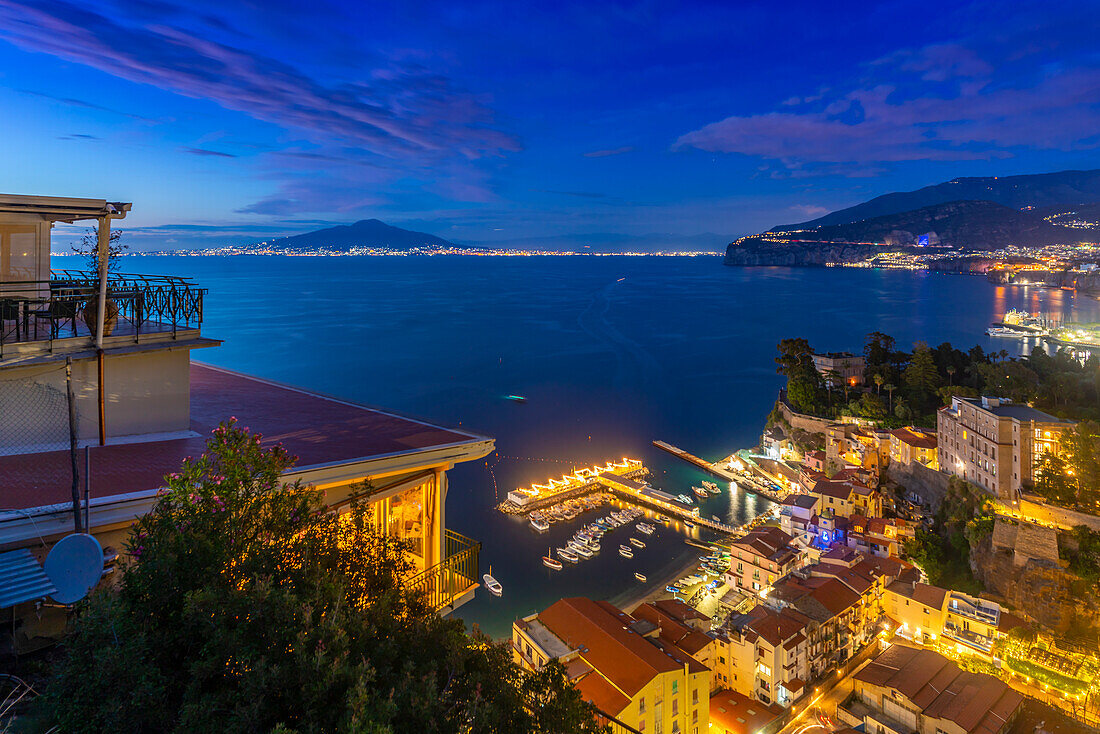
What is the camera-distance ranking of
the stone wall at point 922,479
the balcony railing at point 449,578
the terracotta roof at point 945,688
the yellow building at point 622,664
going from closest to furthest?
the balcony railing at point 449,578, the yellow building at point 622,664, the terracotta roof at point 945,688, the stone wall at point 922,479

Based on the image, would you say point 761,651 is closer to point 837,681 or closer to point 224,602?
point 837,681

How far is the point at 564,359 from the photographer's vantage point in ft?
119

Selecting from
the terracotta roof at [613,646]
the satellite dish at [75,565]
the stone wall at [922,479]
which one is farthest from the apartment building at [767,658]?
the satellite dish at [75,565]

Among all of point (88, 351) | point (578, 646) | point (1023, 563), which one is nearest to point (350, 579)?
point (88, 351)

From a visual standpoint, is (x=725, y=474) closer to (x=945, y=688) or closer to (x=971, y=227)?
(x=945, y=688)

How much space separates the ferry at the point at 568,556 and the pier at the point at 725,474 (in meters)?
7.42

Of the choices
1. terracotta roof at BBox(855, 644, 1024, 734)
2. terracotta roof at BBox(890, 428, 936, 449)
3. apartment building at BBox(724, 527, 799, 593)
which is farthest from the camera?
terracotta roof at BBox(890, 428, 936, 449)

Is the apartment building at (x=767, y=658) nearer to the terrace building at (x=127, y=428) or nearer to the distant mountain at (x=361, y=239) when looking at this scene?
the terrace building at (x=127, y=428)

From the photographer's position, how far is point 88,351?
10.6 feet

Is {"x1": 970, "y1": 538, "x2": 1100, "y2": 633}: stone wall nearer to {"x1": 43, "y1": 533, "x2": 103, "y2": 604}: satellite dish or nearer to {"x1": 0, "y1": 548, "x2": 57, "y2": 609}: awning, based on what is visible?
{"x1": 43, "y1": 533, "x2": 103, "y2": 604}: satellite dish

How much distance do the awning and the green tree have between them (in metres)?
0.55

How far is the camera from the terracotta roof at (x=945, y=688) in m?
8.18

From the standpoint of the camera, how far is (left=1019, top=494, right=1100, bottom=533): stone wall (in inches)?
427

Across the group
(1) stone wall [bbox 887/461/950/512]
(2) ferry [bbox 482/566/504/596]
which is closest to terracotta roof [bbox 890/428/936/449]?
(1) stone wall [bbox 887/461/950/512]
